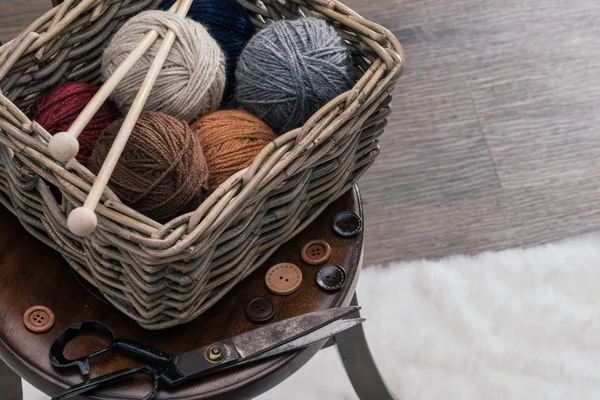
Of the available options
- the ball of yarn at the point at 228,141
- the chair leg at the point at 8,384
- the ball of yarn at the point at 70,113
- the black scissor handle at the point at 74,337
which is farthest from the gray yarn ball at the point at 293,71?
the chair leg at the point at 8,384

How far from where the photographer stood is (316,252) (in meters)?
0.75

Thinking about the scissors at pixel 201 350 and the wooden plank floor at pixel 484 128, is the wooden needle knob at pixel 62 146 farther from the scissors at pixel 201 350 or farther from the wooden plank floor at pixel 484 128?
the wooden plank floor at pixel 484 128

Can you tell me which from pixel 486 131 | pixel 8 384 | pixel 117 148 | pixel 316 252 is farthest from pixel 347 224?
pixel 486 131

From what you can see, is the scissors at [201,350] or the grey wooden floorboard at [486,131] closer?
the scissors at [201,350]

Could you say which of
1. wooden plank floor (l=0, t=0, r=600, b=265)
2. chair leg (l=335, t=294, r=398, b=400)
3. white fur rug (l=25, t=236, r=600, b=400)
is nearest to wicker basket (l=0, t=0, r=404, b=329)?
chair leg (l=335, t=294, r=398, b=400)

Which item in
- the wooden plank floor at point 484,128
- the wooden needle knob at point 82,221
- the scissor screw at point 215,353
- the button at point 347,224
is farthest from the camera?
the wooden plank floor at point 484,128

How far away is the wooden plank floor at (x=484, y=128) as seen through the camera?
133 cm

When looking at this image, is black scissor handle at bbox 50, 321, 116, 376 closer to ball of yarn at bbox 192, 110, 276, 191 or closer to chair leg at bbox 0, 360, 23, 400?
ball of yarn at bbox 192, 110, 276, 191

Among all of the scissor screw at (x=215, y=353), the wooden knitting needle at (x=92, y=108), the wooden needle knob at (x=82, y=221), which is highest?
the wooden knitting needle at (x=92, y=108)

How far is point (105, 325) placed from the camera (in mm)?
675

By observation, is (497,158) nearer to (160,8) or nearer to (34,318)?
(160,8)

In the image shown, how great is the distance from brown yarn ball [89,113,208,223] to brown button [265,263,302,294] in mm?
110

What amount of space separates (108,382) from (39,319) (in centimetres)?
9

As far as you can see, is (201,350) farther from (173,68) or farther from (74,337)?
(173,68)
